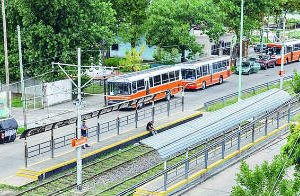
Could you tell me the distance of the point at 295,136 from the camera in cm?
1917

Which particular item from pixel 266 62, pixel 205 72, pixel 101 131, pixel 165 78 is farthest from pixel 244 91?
pixel 266 62

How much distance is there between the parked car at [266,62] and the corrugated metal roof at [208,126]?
2711 cm

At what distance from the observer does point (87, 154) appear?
3041 cm

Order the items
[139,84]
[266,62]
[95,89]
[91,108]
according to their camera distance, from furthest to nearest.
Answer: [266,62], [95,89], [91,108], [139,84]

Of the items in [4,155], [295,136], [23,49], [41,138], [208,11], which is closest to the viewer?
[295,136]

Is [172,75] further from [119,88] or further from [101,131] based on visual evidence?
[101,131]

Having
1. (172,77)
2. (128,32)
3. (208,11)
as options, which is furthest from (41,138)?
(128,32)

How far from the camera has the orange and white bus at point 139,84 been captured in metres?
42.0

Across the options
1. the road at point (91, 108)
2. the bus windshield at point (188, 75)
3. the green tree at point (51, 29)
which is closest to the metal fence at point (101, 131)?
the road at point (91, 108)

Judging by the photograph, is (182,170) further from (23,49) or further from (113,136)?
(23,49)

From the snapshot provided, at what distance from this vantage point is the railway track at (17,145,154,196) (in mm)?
25734

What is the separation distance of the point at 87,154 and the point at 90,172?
1.88 metres

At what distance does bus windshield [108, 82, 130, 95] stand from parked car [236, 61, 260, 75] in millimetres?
20513

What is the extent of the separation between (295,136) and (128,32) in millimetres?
45034
